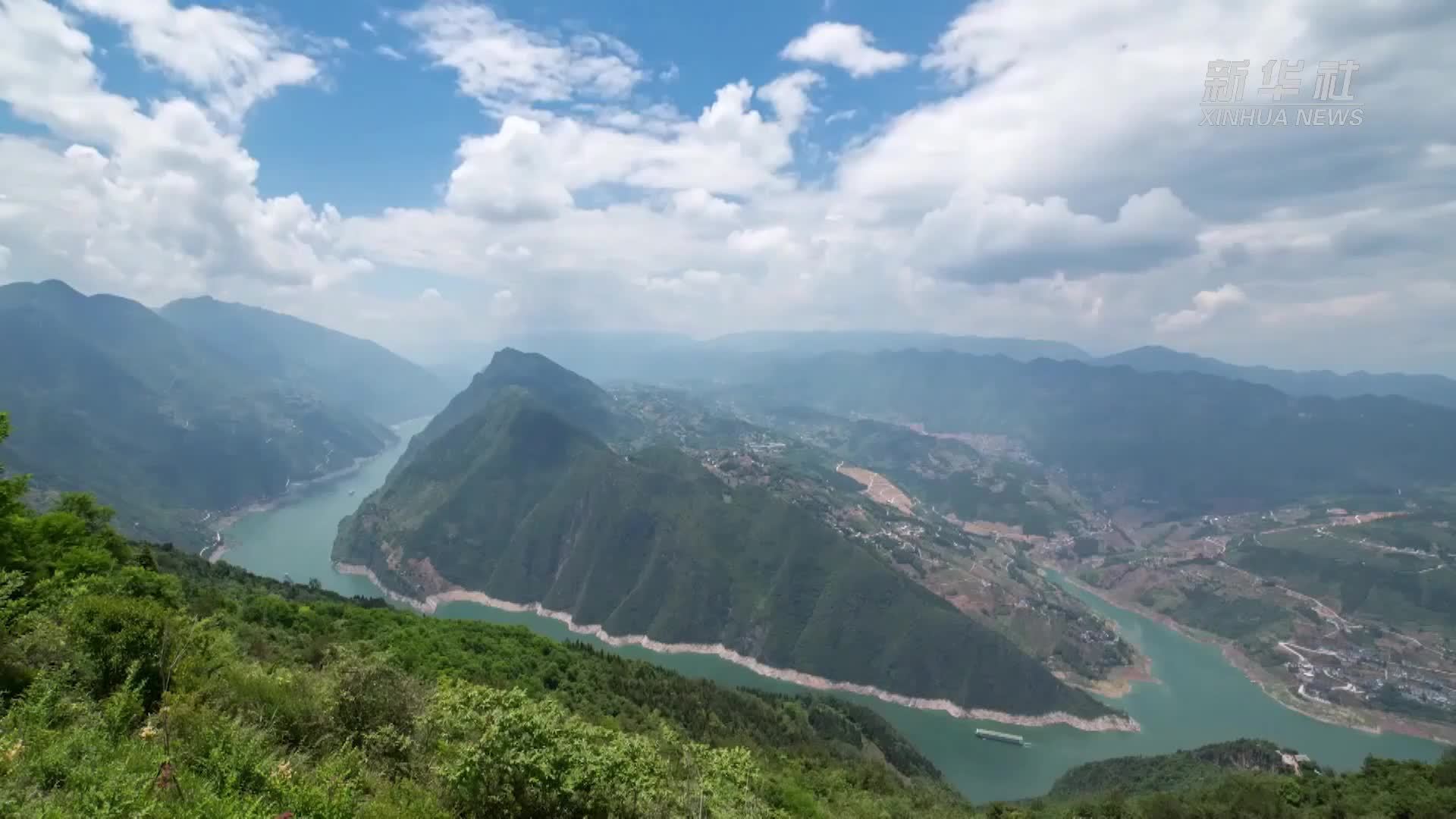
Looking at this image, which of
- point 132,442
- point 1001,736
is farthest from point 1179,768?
point 132,442

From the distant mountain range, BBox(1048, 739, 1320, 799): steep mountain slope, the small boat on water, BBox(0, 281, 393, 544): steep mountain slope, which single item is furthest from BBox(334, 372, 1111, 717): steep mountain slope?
BBox(0, 281, 393, 544): steep mountain slope

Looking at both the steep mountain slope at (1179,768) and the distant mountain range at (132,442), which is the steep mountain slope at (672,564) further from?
the distant mountain range at (132,442)

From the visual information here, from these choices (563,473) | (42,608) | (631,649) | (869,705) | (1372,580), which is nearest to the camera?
(42,608)

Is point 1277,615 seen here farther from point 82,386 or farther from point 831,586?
point 82,386

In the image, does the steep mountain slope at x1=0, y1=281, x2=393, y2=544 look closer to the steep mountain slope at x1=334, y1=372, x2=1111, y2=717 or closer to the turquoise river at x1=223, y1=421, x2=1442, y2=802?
the turquoise river at x1=223, y1=421, x2=1442, y2=802

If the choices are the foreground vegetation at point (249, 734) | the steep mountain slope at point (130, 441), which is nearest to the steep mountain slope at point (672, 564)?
the steep mountain slope at point (130, 441)

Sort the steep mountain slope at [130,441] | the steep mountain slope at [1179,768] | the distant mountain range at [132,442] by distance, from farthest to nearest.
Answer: the steep mountain slope at [130,441] → the distant mountain range at [132,442] → the steep mountain slope at [1179,768]

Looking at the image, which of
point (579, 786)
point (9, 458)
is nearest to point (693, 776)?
point (579, 786)
